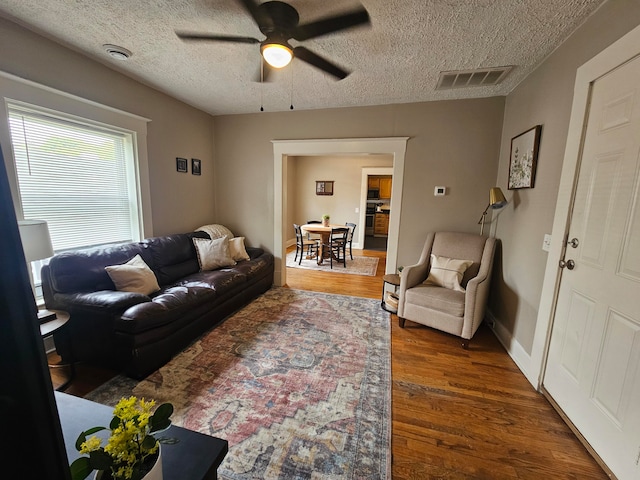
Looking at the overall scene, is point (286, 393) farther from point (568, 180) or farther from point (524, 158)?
point (524, 158)

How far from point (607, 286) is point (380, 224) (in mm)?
7600

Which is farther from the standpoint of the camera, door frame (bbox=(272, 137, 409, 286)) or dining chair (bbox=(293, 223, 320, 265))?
dining chair (bbox=(293, 223, 320, 265))

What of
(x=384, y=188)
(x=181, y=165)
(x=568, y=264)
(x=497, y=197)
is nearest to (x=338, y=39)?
(x=497, y=197)

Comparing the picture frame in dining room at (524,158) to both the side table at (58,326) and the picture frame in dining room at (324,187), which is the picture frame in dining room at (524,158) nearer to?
the side table at (58,326)

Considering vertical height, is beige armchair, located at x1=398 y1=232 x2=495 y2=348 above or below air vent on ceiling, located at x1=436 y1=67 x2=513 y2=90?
below

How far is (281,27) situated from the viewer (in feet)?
5.67

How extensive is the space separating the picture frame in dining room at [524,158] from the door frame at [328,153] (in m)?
1.17

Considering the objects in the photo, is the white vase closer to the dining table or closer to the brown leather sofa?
the brown leather sofa

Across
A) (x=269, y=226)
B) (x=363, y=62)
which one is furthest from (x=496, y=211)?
(x=269, y=226)

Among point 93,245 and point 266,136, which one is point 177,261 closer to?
point 93,245

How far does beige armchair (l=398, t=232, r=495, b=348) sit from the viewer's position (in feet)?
8.39

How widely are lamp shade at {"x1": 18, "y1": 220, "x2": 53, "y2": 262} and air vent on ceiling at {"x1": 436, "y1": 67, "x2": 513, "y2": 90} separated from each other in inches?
136

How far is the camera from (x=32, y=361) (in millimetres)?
389

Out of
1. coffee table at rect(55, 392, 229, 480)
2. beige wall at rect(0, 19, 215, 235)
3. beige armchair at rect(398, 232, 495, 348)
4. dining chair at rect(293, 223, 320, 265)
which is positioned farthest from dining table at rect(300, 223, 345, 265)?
coffee table at rect(55, 392, 229, 480)
